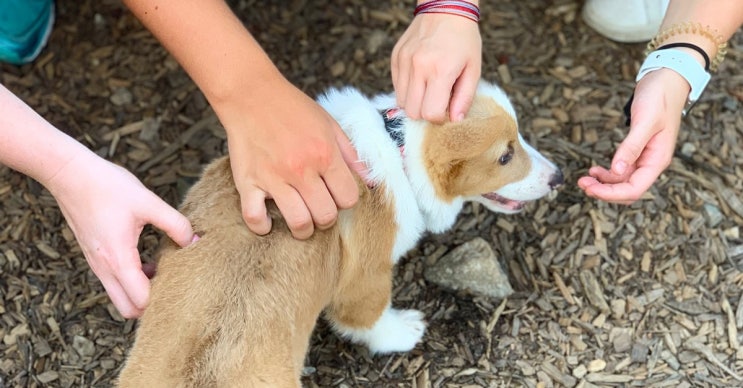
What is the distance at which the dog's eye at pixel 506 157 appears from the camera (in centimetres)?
250

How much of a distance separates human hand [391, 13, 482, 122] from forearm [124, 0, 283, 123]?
0.40 metres

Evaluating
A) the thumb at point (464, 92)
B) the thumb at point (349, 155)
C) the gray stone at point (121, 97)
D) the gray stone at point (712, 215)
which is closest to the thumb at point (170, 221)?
the thumb at point (349, 155)

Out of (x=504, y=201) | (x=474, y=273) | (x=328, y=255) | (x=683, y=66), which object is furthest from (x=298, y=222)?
(x=683, y=66)

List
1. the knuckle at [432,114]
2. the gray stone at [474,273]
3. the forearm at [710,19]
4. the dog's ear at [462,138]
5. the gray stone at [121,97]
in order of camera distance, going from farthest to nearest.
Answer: the gray stone at [121,97] < the gray stone at [474,273] < the forearm at [710,19] < the dog's ear at [462,138] < the knuckle at [432,114]

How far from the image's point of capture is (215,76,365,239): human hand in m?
2.14

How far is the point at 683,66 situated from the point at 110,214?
5.83ft

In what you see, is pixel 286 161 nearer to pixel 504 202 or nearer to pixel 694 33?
pixel 504 202

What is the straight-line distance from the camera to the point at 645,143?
87.7 inches

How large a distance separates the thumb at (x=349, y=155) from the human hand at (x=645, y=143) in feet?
2.15

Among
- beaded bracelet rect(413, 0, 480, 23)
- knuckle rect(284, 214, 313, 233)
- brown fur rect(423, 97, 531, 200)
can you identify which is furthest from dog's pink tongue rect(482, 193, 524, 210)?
knuckle rect(284, 214, 313, 233)

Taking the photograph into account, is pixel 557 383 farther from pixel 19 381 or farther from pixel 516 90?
pixel 19 381

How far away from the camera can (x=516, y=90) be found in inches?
137

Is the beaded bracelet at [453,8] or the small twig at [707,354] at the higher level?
the beaded bracelet at [453,8]

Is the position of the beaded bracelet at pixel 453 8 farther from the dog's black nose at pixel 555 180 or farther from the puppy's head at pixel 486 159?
the dog's black nose at pixel 555 180
